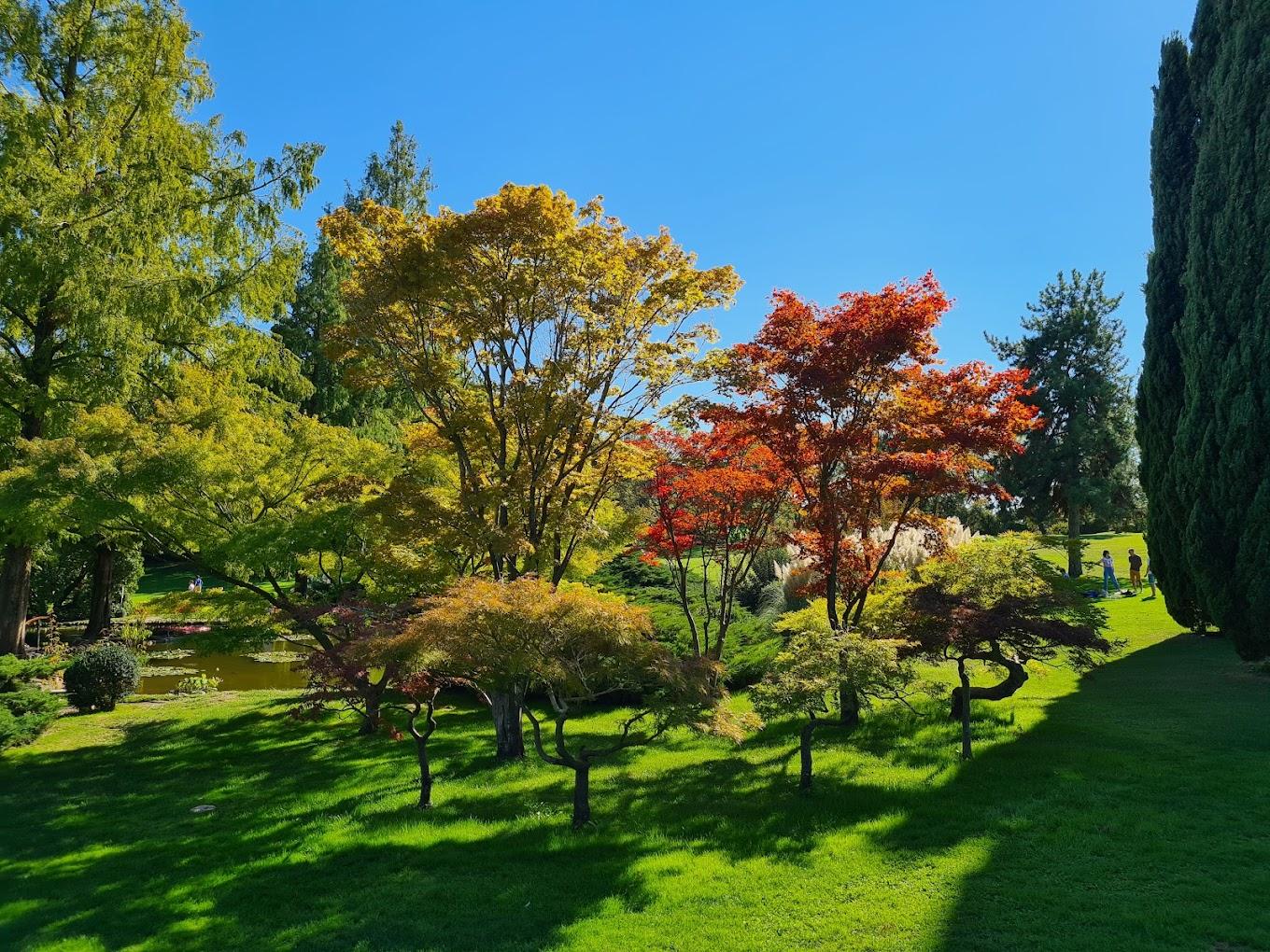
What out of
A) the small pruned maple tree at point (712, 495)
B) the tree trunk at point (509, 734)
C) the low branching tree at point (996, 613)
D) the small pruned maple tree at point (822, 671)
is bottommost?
the tree trunk at point (509, 734)

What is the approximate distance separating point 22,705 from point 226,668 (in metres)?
8.27

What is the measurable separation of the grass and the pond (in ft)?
19.7

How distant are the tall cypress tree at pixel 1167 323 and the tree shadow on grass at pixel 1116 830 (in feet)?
15.8

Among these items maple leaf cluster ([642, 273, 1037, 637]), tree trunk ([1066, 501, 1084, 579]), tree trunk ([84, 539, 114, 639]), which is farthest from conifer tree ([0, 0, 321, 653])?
tree trunk ([1066, 501, 1084, 579])

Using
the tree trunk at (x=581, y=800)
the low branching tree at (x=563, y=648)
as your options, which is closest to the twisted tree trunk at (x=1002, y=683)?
the low branching tree at (x=563, y=648)

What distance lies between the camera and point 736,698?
1159 cm

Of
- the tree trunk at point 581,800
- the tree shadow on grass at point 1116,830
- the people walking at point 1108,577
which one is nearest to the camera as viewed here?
the tree shadow on grass at point 1116,830

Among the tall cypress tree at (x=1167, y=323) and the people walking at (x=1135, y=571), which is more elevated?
the tall cypress tree at (x=1167, y=323)

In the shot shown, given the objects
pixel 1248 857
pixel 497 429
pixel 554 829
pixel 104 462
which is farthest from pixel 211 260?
pixel 1248 857

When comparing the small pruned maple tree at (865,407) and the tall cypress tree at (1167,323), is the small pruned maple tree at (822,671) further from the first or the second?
the tall cypress tree at (1167,323)

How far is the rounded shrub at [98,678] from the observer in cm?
1222

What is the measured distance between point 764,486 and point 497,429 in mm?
4101

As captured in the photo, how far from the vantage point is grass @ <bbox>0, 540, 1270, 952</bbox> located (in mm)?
4781

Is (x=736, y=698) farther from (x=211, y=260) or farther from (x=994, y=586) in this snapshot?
(x=211, y=260)
